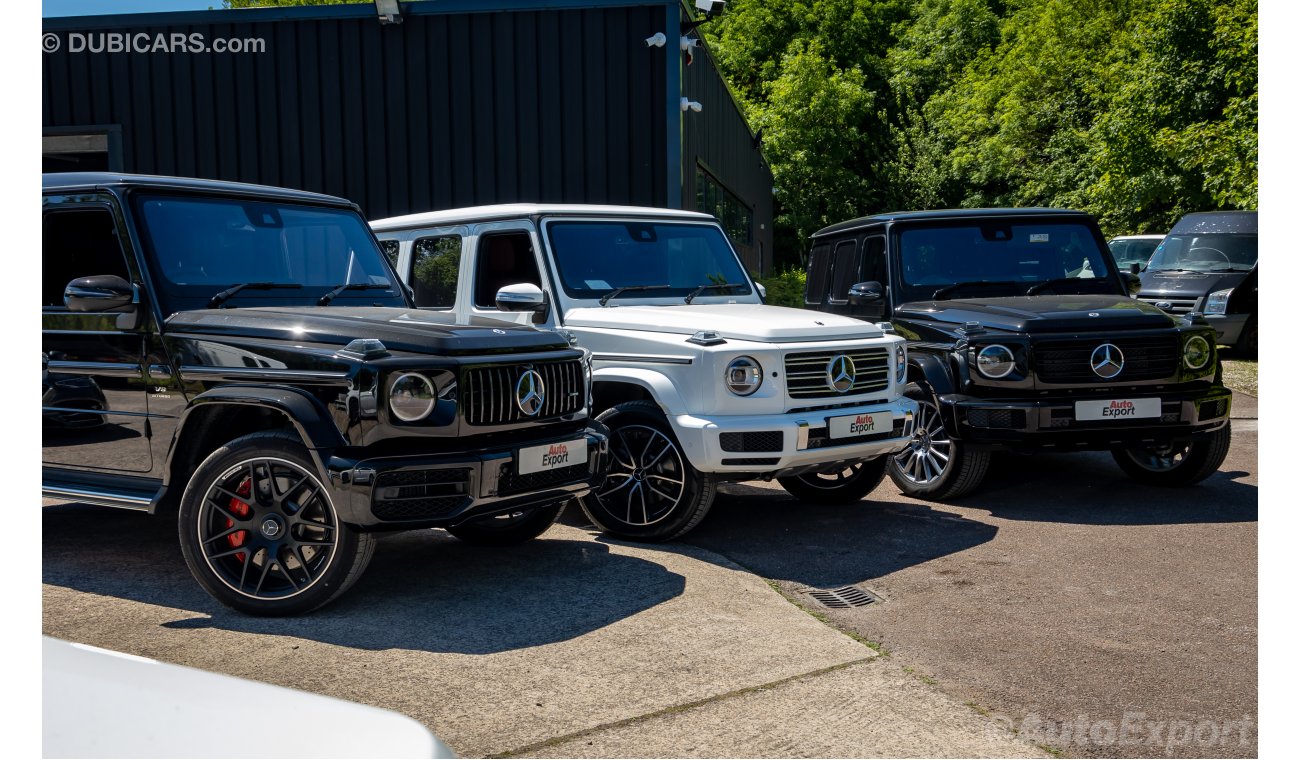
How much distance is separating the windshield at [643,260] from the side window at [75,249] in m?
2.53

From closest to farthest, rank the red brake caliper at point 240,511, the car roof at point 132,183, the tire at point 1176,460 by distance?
1. the red brake caliper at point 240,511
2. the car roof at point 132,183
3. the tire at point 1176,460

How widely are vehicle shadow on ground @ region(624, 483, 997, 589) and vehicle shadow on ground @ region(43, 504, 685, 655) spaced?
69 centimetres

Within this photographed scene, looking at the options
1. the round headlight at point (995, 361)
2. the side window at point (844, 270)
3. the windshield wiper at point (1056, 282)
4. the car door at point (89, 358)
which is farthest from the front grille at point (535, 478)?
the windshield wiper at point (1056, 282)

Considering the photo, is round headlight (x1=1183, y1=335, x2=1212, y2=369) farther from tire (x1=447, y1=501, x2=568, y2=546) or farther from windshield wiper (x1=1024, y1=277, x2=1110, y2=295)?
tire (x1=447, y1=501, x2=568, y2=546)

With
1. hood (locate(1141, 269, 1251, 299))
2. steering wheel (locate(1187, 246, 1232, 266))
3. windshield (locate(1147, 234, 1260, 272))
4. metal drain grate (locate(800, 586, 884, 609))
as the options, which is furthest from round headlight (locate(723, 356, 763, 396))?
steering wheel (locate(1187, 246, 1232, 266))

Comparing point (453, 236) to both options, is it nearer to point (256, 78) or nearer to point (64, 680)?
Result: point (64, 680)

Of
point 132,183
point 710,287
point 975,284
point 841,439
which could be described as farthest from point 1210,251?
point 132,183

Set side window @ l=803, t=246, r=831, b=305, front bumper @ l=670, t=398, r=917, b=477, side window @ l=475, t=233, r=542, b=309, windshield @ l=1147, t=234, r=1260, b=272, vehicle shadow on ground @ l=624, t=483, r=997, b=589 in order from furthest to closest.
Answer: windshield @ l=1147, t=234, r=1260, b=272 < side window @ l=803, t=246, r=831, b=305 < side window @ l=475, t=233, r=542, b=309 < front bumper @ l=670, t=398, r=917, b=477 < vehicle shadow on ground @ l=624, t=483, r=997, b=589

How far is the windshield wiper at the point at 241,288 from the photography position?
17.9 ft

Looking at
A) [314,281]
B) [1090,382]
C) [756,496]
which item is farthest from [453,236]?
[1090,382]

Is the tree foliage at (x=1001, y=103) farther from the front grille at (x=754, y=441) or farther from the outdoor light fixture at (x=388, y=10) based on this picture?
the front grille at (x=754, y=441)

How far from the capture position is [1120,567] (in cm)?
573

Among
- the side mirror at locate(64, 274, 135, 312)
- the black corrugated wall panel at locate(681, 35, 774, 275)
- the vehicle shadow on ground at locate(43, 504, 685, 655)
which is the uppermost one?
the black corrugated wall panel at locate(681, 35, 774, 275)

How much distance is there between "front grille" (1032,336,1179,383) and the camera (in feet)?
23.1
